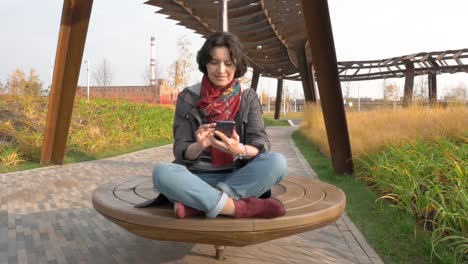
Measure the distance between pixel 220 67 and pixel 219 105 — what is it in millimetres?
241

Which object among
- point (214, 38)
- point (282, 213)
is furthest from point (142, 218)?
point (214, 38)

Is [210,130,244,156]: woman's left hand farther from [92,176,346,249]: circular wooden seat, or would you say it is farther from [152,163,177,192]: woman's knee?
[92,176,346,249]: circular wooden seat

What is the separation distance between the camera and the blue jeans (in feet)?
6.88

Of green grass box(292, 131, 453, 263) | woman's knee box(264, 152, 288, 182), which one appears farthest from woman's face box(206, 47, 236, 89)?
green grass box(292, 131, 453, 263)

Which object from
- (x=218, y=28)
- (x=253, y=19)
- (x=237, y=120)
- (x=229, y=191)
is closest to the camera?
(x=229, y=191)

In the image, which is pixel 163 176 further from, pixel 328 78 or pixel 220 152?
pixel 328 78

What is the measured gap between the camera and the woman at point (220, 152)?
83.7 inches

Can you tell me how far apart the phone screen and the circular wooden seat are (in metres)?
0.47

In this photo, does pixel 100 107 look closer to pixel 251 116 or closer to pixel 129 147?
pixel 129 147

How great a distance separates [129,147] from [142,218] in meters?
10.2

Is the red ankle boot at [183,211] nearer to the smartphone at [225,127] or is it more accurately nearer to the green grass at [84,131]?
the smartphone at [225,127]

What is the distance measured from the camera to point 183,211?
2.12m

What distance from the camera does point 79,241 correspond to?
12.3ft

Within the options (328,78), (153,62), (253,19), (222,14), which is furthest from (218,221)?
(153,62)
